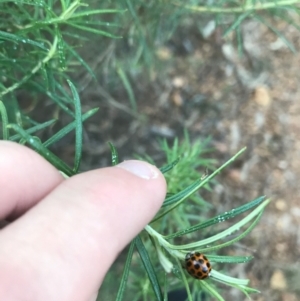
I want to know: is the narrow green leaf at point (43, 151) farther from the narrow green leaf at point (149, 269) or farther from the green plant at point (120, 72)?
the narrow green leaf at point (149, 269)

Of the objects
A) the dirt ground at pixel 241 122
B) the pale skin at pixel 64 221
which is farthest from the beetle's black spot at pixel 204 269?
the dirt ground at pixel 241 122

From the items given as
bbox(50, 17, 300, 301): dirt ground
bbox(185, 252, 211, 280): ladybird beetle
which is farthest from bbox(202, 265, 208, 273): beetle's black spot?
bbox(50, 17, 300, 301): dirt ground

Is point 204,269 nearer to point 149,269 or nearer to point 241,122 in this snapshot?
point 149,269

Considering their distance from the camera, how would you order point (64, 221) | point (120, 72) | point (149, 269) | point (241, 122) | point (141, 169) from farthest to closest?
point (241, 122), point (120, 72), point (149, 269), point (141, 169), point (64, 221)

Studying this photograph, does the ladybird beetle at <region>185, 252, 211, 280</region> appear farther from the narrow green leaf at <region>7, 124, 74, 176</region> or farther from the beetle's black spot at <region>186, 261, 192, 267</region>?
the narrow green leaf at <region>7, 124, 74, 176</region>

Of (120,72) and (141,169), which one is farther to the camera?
(120,72)

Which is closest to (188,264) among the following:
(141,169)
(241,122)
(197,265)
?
(197,265)

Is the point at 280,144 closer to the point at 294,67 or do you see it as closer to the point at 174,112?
the point at 294,67

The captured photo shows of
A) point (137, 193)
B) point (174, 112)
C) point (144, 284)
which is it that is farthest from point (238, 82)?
point (137, 193)
